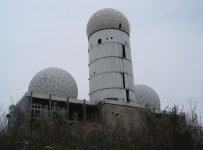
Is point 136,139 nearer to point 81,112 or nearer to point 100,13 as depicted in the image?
point 81,112

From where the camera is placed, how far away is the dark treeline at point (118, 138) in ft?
30.1

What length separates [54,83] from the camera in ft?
88.2

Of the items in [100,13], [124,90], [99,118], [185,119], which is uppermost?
[100,13]

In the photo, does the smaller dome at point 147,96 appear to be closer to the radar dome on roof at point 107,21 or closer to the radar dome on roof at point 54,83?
the radar dome on roof at point 107,21

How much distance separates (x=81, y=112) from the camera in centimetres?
2802

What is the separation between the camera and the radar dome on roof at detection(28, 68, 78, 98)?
88.0 feet

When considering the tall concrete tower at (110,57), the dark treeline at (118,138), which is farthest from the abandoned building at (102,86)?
the dark treeline at (118,138)

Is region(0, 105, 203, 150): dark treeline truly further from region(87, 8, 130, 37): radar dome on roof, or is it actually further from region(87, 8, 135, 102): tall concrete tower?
region(87, 8, 130, 37): radar dome on roof

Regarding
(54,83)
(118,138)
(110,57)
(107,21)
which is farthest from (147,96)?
(118,138)

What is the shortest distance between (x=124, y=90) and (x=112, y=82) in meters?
1.30

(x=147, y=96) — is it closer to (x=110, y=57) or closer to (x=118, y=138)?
(x=110, y=57)

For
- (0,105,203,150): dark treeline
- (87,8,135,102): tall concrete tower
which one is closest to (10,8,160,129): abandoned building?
(87,8,135,102): tall concrete tower

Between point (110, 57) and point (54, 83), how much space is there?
6.27 metres

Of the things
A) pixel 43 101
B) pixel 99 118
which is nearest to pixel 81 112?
pixel 99 118
